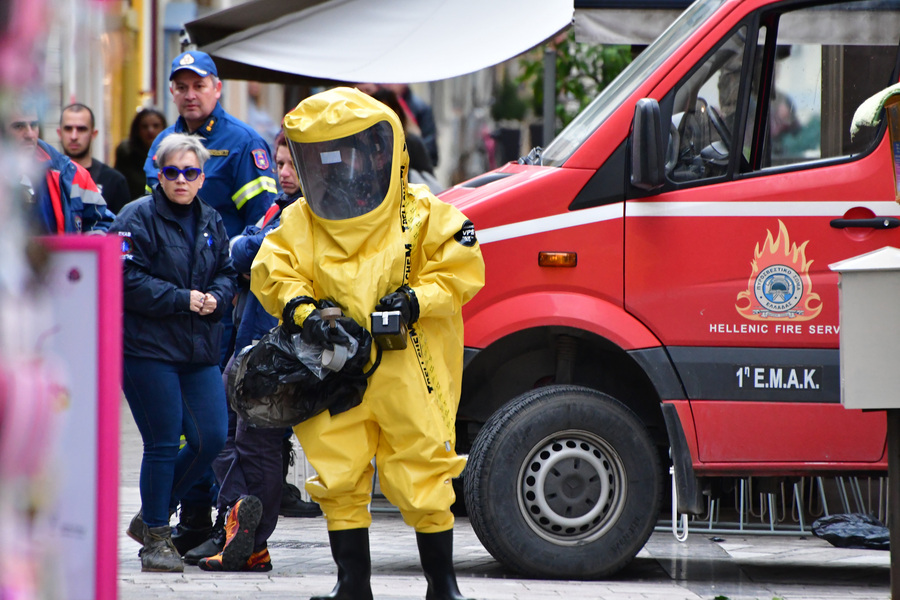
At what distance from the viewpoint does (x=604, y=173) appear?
5543 millimetres

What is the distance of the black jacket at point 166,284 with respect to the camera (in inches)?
209

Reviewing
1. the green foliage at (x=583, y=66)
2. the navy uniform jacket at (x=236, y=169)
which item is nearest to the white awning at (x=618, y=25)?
the navy uniform jacket at (x=236, y=169)

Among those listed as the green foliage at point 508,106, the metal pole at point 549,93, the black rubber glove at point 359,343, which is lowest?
the black rubber glove at point 359,343

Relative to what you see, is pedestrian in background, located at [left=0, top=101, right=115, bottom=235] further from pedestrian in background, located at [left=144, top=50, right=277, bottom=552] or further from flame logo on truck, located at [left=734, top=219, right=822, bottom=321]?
flame logo on truck, located at [left=734, top=219, right=822, bottom=321]

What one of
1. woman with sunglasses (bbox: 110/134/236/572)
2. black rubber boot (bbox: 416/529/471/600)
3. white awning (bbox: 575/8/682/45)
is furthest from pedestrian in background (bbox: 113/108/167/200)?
black rubber boot (bbox: 416/529/471/600)

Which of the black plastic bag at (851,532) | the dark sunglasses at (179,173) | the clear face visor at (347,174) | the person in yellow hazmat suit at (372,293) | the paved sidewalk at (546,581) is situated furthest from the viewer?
the black plastic bag at (851,532)

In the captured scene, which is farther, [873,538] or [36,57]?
[873,538]

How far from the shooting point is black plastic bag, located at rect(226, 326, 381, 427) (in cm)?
450

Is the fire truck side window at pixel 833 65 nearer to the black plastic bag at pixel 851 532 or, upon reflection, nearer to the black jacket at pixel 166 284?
the black plastic bag at pixel 851 532

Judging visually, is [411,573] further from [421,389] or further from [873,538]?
[873,538]

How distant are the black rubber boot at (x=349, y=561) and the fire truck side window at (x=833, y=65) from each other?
2.41 meters

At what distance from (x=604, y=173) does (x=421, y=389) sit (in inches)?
59.5

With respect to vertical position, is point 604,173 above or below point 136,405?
above

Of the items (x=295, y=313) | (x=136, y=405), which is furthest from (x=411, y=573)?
(x=295, y=313)
